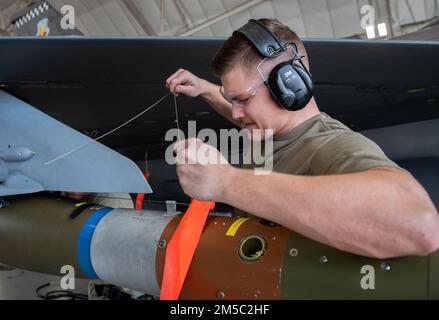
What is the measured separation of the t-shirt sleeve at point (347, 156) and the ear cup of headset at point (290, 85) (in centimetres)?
15

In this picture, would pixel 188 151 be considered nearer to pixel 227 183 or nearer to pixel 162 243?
pixel 227 183

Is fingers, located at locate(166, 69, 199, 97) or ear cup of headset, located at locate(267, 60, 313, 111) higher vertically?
fingers, located at locate(166, 69, 199, 97)

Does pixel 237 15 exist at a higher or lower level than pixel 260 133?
higher

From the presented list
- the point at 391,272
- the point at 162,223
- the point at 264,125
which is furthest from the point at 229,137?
the point at 391,272

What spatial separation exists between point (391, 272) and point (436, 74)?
5.27ft

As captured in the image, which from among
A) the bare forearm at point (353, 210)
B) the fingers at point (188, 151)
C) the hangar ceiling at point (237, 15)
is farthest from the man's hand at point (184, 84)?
the hangar ceiling at point (237, 15)

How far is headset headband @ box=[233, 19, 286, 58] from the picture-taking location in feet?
3.21

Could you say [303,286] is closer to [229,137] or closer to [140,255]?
[140,255]

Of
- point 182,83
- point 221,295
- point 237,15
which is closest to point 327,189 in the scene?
point 221,295

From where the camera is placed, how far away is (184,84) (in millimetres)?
1602

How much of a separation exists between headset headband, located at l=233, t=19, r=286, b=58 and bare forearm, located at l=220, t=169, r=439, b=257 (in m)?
0.36

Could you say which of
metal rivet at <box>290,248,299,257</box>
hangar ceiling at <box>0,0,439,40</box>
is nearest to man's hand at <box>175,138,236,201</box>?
metal rivet at <box>290,248,299,257</box>

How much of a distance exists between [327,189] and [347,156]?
5.5 inches

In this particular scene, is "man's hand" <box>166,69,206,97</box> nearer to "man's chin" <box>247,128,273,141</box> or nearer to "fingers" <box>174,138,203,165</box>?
"man's chin" <box>247,128,273,141</box>
